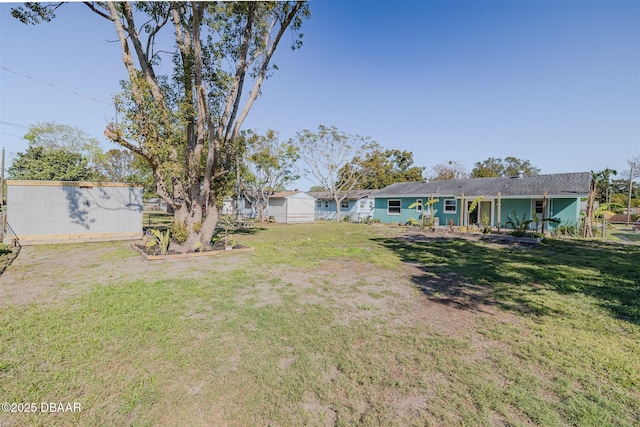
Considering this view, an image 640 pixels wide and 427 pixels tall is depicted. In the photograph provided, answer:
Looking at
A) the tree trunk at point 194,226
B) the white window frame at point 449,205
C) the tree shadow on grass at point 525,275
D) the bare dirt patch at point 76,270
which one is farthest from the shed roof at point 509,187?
the bare dirt patch at point 76,270

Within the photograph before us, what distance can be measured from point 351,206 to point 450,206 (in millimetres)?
11738

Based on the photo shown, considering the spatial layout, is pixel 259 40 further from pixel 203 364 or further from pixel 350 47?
pixel 203 364

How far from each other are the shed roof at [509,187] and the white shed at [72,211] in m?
19.9

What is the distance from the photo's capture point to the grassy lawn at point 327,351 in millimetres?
2506

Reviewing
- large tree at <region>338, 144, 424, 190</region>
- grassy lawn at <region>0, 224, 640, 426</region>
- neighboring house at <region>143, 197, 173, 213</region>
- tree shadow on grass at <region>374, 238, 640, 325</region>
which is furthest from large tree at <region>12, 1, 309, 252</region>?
neighboring house at <region>143, 197, 173, 213</region>

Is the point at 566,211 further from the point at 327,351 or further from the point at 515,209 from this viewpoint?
the point at 327,351

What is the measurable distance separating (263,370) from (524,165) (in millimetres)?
77268

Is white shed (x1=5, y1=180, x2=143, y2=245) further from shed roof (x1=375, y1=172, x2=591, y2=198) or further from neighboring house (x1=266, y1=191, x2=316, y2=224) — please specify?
shed roof (x1=375, y1=172, x2=591, y2=198)

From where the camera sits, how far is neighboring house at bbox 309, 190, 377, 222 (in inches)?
1236

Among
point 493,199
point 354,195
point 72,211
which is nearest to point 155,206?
point 354,195

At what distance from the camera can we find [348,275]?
737 centimetres

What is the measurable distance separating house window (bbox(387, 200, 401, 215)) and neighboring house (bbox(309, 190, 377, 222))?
11.5 ft

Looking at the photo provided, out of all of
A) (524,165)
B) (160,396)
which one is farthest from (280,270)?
(524,165)

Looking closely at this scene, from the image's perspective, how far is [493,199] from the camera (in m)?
19.5
